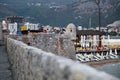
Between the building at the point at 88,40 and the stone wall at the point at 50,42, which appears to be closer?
the stone wall at the point at 50,42

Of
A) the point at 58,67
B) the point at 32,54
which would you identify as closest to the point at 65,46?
the point at 32,54

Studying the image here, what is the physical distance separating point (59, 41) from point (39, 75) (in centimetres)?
3066

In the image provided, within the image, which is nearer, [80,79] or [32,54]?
[80,79]

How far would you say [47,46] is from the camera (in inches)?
1346

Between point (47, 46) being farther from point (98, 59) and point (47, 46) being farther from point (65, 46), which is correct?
point (98, 59)

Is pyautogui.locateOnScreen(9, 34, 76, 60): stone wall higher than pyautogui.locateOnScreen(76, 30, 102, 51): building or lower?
higher

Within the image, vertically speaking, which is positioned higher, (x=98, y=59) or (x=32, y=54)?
(x=32, y=54)

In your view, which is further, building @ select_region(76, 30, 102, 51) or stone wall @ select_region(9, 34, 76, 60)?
building @ select_region(76, 30, 102, 51)

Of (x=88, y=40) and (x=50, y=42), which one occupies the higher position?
(x=50, y=42)

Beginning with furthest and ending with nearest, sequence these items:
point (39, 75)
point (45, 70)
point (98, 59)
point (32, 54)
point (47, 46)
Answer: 1. point (98, 59)
2. point (47, 46)
3. point (32, 54)
4. point (39, 75)
5. point (45, 70)

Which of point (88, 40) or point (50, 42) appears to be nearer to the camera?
point (50, 42)

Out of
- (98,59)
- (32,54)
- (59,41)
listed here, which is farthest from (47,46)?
(98,59)

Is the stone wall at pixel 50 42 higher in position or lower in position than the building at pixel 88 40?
higher

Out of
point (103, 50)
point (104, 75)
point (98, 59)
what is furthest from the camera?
point (103, 50)
